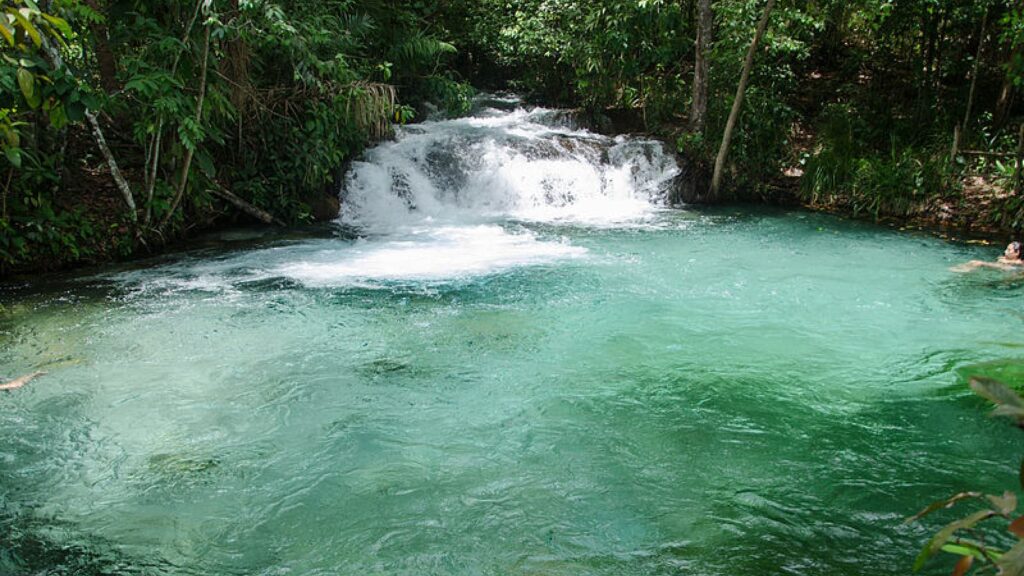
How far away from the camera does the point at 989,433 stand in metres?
4.46

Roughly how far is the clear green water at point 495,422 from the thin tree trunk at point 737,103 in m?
4.53

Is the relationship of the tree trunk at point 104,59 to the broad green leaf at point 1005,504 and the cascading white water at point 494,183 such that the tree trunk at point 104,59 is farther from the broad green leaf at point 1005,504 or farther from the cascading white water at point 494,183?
the broad green leaf at point 1005,504

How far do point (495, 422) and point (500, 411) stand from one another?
16 cm

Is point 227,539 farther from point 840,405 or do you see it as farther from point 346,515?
point 840,405

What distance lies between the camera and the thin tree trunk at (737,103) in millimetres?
11039

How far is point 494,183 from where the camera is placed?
1216 centimetres

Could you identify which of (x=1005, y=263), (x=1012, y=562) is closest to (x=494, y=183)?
(x=1005, y=263)

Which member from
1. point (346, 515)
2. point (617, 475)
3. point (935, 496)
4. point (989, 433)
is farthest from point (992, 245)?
point (346, 515)

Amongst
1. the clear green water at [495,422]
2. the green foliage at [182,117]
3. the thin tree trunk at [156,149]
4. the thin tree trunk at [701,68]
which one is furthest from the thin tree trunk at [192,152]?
the thin tree trunk at [701,68]

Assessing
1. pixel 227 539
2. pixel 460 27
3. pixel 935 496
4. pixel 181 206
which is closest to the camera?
pixel 227 539

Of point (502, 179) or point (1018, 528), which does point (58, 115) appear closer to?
point (1018, 528)

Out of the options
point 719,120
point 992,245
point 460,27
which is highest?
point 460,27

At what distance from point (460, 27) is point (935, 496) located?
14.3 m

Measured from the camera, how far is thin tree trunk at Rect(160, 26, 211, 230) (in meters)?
7.95
